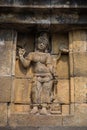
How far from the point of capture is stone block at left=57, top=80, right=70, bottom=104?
7.52m

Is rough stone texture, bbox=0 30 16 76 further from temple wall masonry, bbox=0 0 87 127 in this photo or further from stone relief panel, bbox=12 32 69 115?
stone relief panel, bbox=12 32 69 115

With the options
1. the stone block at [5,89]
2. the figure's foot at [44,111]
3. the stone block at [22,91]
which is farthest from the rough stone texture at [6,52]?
the figure's foot at [44,111]

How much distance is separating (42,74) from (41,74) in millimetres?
23

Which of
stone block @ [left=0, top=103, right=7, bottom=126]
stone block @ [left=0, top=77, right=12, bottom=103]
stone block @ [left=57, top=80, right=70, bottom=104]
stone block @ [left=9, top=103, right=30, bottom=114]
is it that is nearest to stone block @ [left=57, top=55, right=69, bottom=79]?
stone block @ [left=57, top=80, right=70, bottom=104]

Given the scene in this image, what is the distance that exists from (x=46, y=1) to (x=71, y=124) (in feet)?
9.23

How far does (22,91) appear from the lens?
7.59m

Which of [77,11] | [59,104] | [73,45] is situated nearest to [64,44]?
[73,45]

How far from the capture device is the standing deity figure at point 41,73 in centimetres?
741

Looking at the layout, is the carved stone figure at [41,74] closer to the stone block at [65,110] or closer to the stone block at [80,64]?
the stone block at [65,110]

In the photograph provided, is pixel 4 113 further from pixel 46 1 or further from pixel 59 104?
pixel 46 1

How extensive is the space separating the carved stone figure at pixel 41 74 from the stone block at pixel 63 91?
0.14m

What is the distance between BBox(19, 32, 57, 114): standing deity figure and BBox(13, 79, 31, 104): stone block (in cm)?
14

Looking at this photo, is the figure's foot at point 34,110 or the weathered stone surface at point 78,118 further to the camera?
the figure's foot at point 34,110

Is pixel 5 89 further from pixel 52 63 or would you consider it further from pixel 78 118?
pixel 78 118
